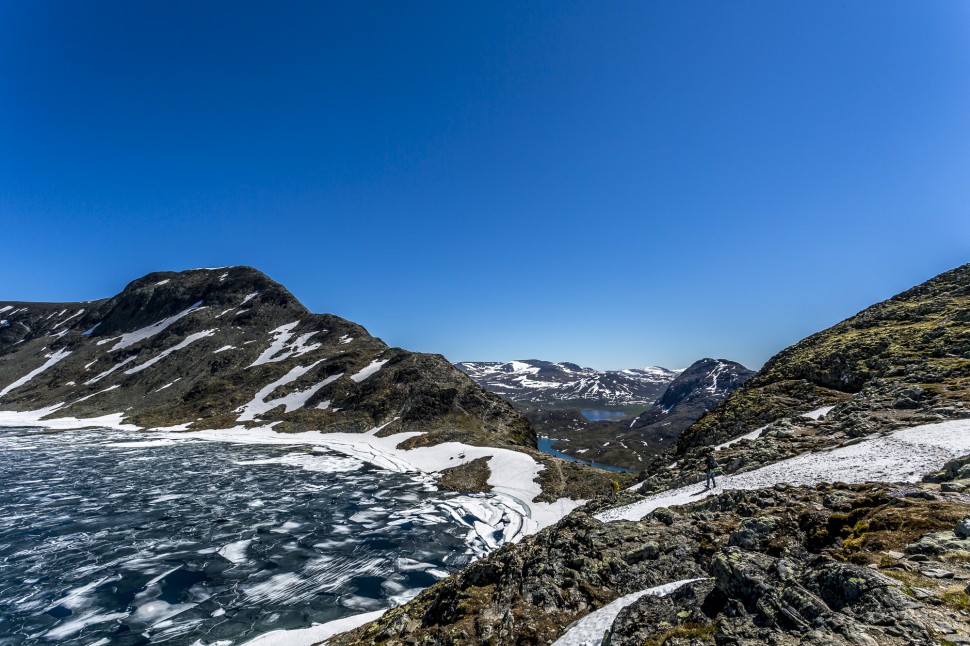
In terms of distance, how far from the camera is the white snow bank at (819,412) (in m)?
25.2

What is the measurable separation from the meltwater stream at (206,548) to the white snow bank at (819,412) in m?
25.9

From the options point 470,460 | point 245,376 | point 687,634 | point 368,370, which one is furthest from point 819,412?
point 245,376

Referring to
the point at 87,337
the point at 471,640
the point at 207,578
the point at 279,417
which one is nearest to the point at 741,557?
the point at 471,640

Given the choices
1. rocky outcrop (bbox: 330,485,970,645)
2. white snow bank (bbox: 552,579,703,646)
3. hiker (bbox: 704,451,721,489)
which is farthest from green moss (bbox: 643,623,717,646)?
hiker (bbox: 704,451,721,489)

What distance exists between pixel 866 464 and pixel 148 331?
699ft

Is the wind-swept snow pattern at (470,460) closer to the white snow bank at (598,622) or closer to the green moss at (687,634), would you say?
the white snow bank at (598,622)

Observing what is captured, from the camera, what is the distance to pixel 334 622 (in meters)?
20.0

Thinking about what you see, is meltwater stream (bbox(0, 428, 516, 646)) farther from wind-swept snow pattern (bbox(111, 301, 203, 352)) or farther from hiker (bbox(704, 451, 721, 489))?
wind-swept snow pattern (bbox(111, 301, 203, 352))

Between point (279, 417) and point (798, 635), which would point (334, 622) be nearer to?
point (798, 635)

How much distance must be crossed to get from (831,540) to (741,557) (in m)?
3.68

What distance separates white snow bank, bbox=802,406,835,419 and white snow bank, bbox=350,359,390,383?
97958mm

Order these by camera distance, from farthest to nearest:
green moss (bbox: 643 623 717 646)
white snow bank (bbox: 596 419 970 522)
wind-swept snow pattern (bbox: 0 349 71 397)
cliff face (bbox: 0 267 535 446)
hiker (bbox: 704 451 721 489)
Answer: wind-swept snow pattern (bbox: 0 349 71 397), cliff face (bbox: 0 267 535 446), hiker (bbox: 704 451 721 489), white snow bank (bbox: 596 419 970 522), green moss (bbox: 643 623 717 646)

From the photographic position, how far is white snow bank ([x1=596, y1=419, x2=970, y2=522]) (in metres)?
14.4

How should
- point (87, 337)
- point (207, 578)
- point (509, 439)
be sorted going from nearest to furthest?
point (207, 578) → point (509, 439) → point (87, 337)
